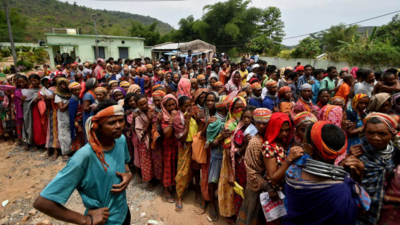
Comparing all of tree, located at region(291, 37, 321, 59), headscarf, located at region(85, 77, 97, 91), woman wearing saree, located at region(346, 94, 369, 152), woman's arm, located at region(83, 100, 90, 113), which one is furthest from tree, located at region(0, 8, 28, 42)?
woman wearing saree, located at region(346, 94, 369, 152)

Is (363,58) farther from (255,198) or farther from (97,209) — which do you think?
(97,209)

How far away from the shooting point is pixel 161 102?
12.1 feet

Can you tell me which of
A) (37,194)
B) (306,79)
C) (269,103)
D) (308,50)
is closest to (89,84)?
(37,194)

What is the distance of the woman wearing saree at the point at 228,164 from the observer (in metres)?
2.84

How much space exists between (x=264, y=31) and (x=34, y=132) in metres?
40.2

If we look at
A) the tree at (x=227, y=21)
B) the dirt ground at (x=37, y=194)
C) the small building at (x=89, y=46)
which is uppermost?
the tree at (x=227, y=21)

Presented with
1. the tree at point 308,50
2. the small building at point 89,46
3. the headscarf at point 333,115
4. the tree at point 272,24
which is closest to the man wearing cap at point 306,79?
the headscarf at point 333,115

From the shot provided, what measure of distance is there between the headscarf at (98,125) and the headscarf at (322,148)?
5.16 ft

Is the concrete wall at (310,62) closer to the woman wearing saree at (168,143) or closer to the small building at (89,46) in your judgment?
the woman wearing saree at (168,143)

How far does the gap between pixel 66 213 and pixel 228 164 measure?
6.15 feet

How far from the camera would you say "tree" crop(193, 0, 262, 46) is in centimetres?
3272

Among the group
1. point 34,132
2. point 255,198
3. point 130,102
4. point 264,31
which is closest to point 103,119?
point 255,198

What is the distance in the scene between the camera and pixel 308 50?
692 inches

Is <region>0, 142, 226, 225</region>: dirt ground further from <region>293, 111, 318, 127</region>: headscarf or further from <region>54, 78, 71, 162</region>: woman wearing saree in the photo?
<region>293, 111, 318, 127</region>: headscarf
